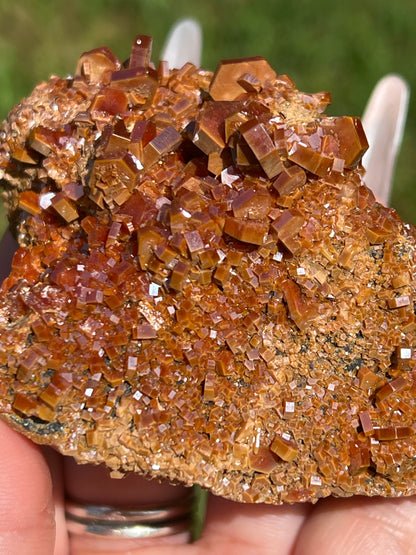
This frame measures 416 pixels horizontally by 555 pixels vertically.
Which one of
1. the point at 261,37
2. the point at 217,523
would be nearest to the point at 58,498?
the point at 217,523

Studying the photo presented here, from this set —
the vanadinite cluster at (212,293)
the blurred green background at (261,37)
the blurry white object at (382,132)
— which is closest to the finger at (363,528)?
the vanadinite cluster at (212,293)

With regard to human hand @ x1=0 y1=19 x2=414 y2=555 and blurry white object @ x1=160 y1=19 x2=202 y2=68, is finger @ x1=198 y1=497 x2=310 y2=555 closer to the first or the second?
human hand @ x1=0 y1=19 x2=414 y2=555

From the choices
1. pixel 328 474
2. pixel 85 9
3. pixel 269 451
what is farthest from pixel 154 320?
pixel 85 9

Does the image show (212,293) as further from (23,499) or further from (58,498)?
(58,498)

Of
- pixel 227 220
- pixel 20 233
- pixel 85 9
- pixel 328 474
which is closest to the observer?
pixel 227 220

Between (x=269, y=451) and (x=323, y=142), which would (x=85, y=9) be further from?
(x=269, y=451)

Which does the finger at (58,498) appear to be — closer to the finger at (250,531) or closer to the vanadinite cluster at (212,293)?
the finger at (250,531)

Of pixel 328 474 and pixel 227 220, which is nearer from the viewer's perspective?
pixel 227 220

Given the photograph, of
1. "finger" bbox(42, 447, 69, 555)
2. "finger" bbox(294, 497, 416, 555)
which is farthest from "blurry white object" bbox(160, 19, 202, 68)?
"finger" bbox(294, 497, 416, 555)
